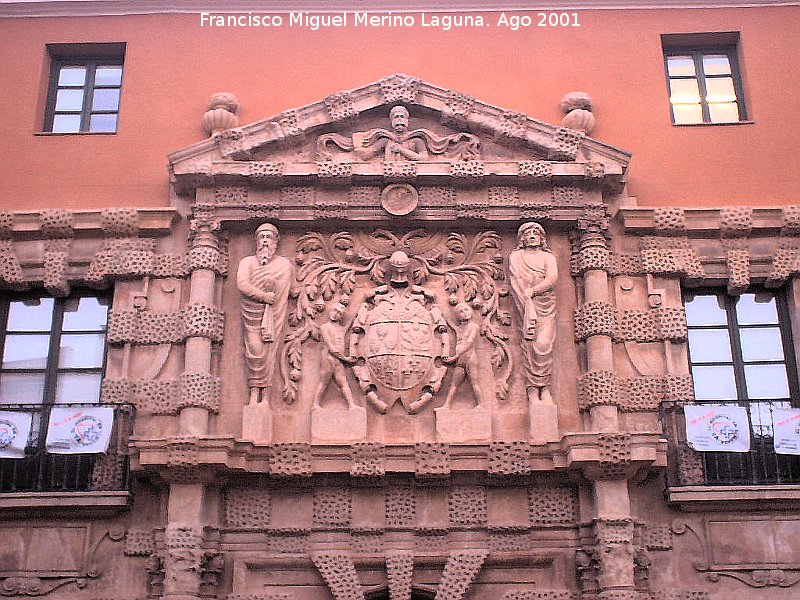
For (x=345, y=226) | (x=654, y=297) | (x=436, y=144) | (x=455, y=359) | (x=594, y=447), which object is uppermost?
(x=436, y=144)

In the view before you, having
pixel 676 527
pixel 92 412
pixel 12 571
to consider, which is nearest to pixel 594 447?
pixel 676 527

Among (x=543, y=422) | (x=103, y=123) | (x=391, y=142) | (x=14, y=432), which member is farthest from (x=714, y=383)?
(x=103, y=123)

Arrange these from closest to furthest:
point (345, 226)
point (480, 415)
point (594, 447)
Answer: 1. point (594, 447)
2. point (480, 415)
3. point (345, 226)

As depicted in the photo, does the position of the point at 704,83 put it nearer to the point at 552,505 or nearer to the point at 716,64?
the point at 716,64

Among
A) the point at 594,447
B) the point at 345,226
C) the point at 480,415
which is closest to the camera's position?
the point at 594,447

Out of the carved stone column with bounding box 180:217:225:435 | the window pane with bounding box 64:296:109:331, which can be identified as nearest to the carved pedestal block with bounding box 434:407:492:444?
the carved stone column with bounding box 180:217:225:435

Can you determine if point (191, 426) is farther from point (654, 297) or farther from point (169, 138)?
point (654, 297)

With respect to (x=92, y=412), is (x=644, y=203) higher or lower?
higher

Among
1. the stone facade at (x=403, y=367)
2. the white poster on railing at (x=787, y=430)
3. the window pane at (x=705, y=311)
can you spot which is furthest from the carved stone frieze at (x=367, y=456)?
the white poster on railing at (x=787, y=430)

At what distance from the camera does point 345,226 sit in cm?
1139

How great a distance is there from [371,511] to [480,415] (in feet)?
4.53

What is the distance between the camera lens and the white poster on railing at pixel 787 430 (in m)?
10.2

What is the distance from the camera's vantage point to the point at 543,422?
10.4 metres

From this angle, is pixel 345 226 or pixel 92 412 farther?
pixel 345 226
